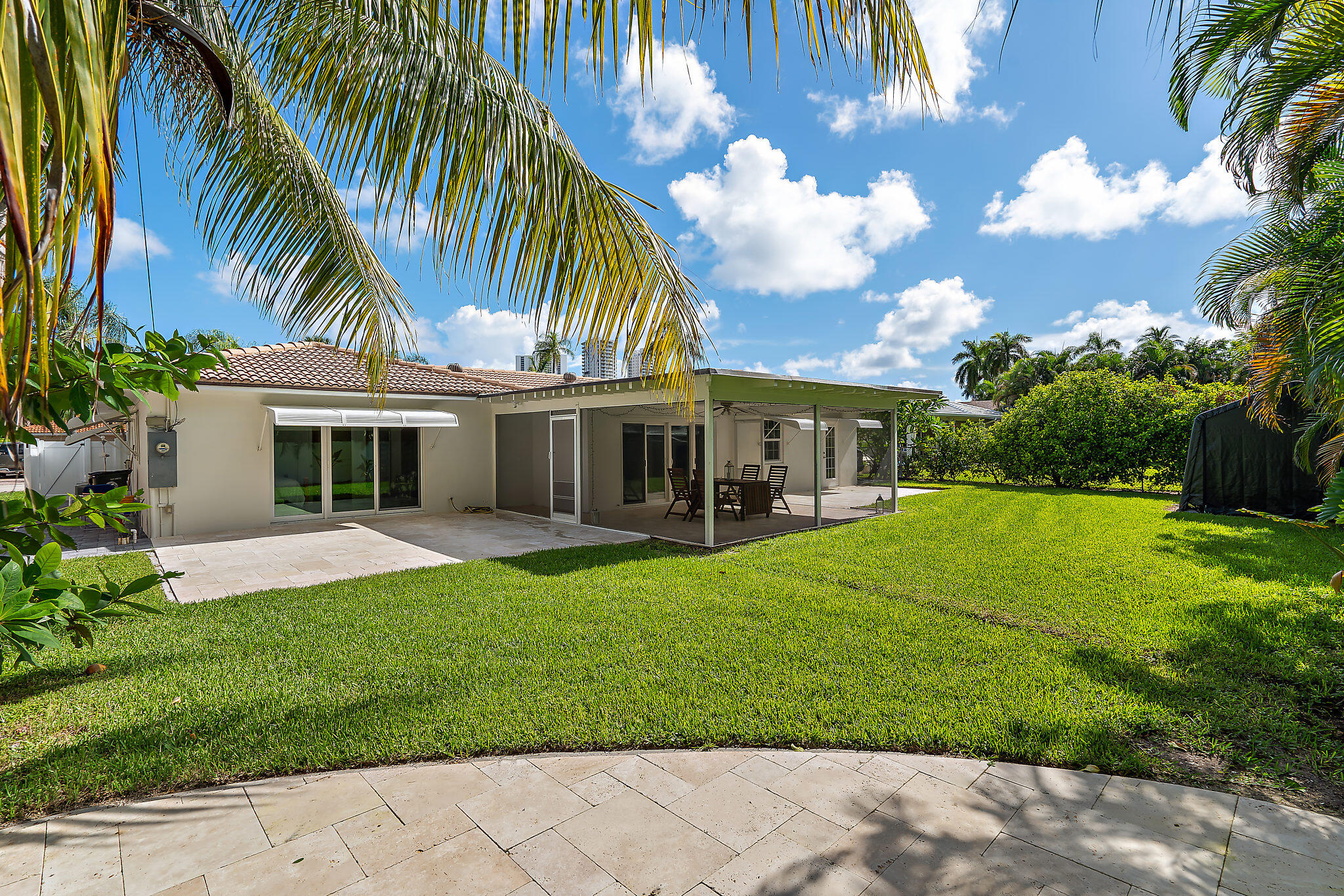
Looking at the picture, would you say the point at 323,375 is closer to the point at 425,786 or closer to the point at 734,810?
Result: the point at 425,786

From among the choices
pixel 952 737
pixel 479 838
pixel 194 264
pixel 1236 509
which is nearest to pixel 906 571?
pixel 952 737

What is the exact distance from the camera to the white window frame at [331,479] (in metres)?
12.4

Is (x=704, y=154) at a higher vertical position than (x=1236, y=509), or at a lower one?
higher

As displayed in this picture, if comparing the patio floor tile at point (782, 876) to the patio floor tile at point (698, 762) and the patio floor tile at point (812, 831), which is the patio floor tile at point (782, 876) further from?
the patio floor tile at point (698, 762)

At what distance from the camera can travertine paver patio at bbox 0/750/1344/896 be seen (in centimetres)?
255

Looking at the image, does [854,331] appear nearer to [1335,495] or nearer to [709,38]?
[1335,495]

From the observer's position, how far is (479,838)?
2850 mm

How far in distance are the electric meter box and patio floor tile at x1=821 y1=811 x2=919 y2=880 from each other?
12.4 meters

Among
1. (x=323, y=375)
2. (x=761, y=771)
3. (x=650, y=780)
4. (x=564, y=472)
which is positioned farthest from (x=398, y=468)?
(x=761, y=771)

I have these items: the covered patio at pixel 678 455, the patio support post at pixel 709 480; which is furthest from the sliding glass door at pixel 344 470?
the patio support post at pixel 709 480

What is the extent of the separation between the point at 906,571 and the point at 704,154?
6.67 meters

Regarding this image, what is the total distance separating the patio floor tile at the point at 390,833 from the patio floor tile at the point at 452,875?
0.06 meters

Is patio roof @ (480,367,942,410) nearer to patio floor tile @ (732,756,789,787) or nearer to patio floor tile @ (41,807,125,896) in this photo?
patio floor tile @ (732,756,789,787)

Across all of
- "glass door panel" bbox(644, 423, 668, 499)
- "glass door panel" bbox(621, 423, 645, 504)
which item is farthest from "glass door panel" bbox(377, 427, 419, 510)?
"glass door panel" bbox(644, 423, 668, 499)
